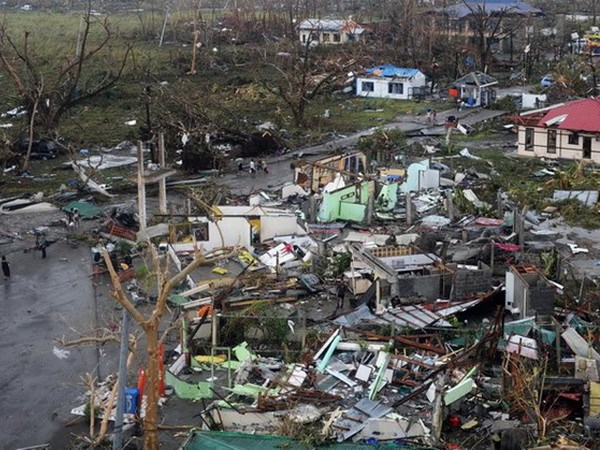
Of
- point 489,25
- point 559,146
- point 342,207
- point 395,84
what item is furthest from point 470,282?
point 489,25

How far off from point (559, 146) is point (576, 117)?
2.83ft

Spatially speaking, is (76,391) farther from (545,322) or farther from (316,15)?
(316,15)

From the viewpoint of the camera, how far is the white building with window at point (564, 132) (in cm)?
2531

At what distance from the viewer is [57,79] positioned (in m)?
37.0

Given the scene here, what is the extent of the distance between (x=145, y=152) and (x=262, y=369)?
1600 centimetres

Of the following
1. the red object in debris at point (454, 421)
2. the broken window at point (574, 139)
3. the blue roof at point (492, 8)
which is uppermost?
the blue roof at point (492, 8)

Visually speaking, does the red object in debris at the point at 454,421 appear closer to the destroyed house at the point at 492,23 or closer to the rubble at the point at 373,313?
the rubble at the point at 373,313

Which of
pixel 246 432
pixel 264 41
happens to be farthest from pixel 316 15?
pixel 246 432

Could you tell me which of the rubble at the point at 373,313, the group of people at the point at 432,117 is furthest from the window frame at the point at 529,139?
the group of people at the point at 432,117

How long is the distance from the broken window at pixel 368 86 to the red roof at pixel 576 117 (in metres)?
11.7

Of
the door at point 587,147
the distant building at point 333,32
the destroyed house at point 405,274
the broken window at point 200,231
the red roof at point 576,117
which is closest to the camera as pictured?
the destroyed house at point 405,274

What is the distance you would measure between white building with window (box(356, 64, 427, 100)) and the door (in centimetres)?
1220

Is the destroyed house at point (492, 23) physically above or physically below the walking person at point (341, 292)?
above

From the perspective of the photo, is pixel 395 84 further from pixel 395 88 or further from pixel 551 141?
pixel 551 141
